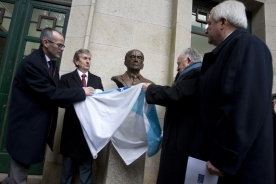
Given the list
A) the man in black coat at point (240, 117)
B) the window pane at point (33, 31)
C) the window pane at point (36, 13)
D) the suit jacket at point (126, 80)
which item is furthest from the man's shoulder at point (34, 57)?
the window pane at point (36, 13)

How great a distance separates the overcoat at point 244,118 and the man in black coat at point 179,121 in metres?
0.37

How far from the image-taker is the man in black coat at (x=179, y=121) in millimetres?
1614

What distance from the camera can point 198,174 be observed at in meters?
1.23

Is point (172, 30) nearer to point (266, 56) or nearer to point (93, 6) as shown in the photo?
point (93, 6)

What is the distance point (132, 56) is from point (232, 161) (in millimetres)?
2402

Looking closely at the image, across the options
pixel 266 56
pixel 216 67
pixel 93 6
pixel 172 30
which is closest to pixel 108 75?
pixel 93 6

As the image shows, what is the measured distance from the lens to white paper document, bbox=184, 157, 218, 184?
3.89ft

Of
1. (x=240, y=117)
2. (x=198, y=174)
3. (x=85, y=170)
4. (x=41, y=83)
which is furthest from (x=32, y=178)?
(x=240, y=117)

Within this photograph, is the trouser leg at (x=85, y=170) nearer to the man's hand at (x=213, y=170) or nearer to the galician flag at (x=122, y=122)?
the galician flag at (x=122, y=122)

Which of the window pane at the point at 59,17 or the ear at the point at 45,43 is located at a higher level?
the window pane at the point at 59,17

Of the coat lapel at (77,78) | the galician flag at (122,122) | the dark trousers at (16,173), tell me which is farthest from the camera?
the coat lapel at (77,78)

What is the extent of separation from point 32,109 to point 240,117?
1.84 m

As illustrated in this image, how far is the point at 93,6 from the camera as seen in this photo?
3.74 m

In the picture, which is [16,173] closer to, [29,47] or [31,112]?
[31,112]
